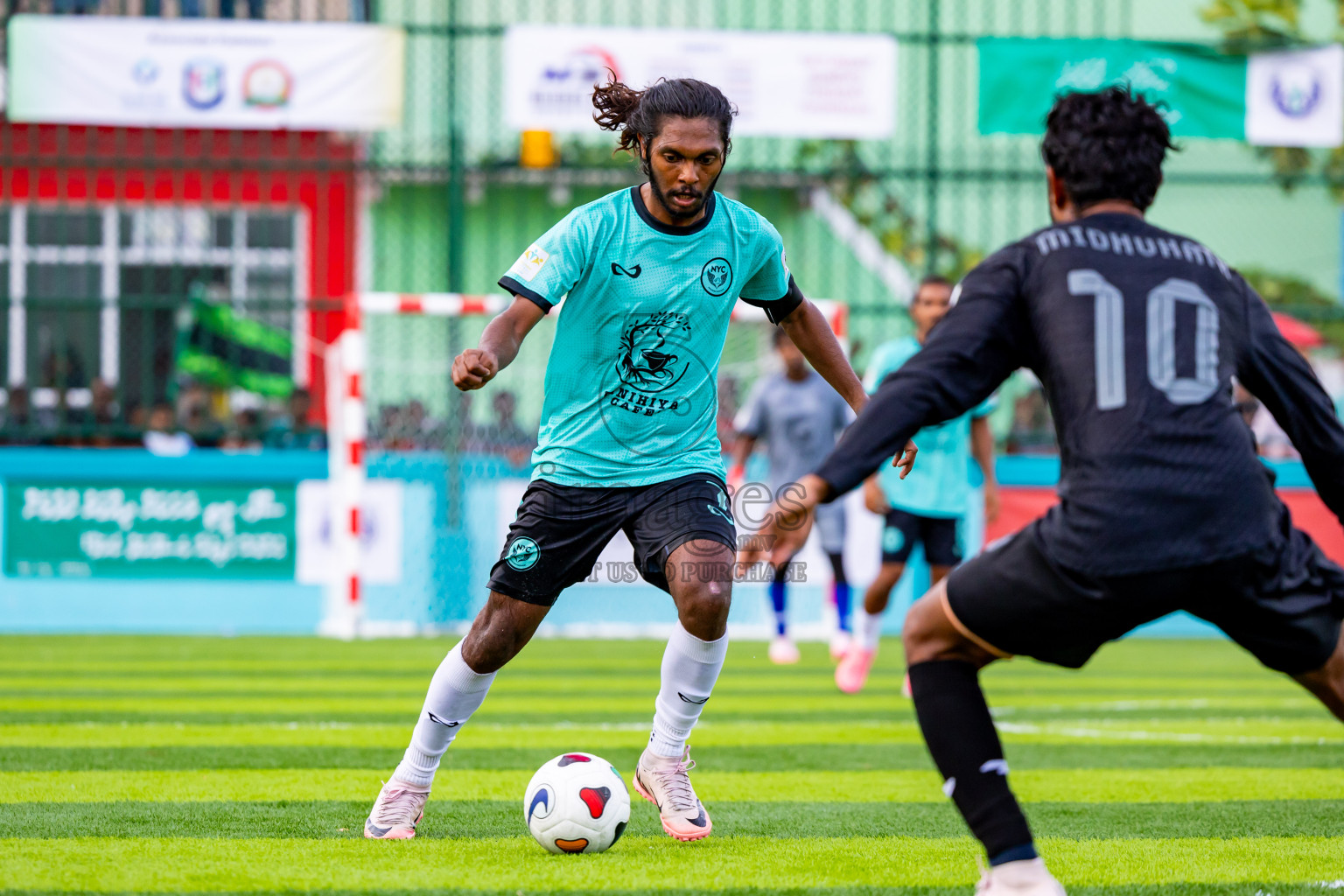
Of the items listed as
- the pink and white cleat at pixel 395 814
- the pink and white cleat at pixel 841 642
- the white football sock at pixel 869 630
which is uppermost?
the pink and white cleat at pixel 395 814

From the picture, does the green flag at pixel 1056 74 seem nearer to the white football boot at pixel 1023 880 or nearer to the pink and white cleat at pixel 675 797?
the pink and white cleat at pixel 675 797

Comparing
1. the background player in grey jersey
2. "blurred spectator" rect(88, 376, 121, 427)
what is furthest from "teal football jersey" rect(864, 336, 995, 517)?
"blurred spectator" rect(88, 376, 121, 427)

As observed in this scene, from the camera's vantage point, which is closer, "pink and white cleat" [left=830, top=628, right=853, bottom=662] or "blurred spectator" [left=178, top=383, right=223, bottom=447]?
"pink and white cleat" [left=830, top=628, right=853, bottom=662]

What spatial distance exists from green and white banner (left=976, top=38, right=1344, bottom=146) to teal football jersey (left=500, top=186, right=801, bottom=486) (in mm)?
10081

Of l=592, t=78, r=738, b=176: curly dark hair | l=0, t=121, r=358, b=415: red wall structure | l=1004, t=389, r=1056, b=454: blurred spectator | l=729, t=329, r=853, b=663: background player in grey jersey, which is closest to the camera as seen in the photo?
l=592, t=78, r=738, b=176: curly dark hair

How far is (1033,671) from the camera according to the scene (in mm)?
11633

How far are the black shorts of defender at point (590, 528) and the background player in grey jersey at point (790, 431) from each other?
6.73 m

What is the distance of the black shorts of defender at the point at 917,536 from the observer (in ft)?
31.1

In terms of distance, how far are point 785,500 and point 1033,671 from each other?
8763 millimetres

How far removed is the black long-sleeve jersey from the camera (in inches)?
126

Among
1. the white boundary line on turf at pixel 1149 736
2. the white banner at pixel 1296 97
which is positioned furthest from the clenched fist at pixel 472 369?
the white banner at pixel 1296 97

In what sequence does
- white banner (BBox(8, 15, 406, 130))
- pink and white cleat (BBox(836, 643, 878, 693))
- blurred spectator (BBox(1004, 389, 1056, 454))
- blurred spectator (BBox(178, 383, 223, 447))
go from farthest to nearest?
blurred spectator (BBox(1004, 389, 1056, 454)) < blurred spectator (BBox(178, 383, 223, 447)) < white banner (BBox(8, 15, 406, 130)) < pink and white cleat (BBox(836, 643, 878, 693))

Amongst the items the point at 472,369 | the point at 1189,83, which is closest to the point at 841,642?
the point at 1189,83

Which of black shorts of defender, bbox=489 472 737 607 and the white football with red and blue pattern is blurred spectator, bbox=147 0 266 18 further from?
the white football with red and blue pattern
